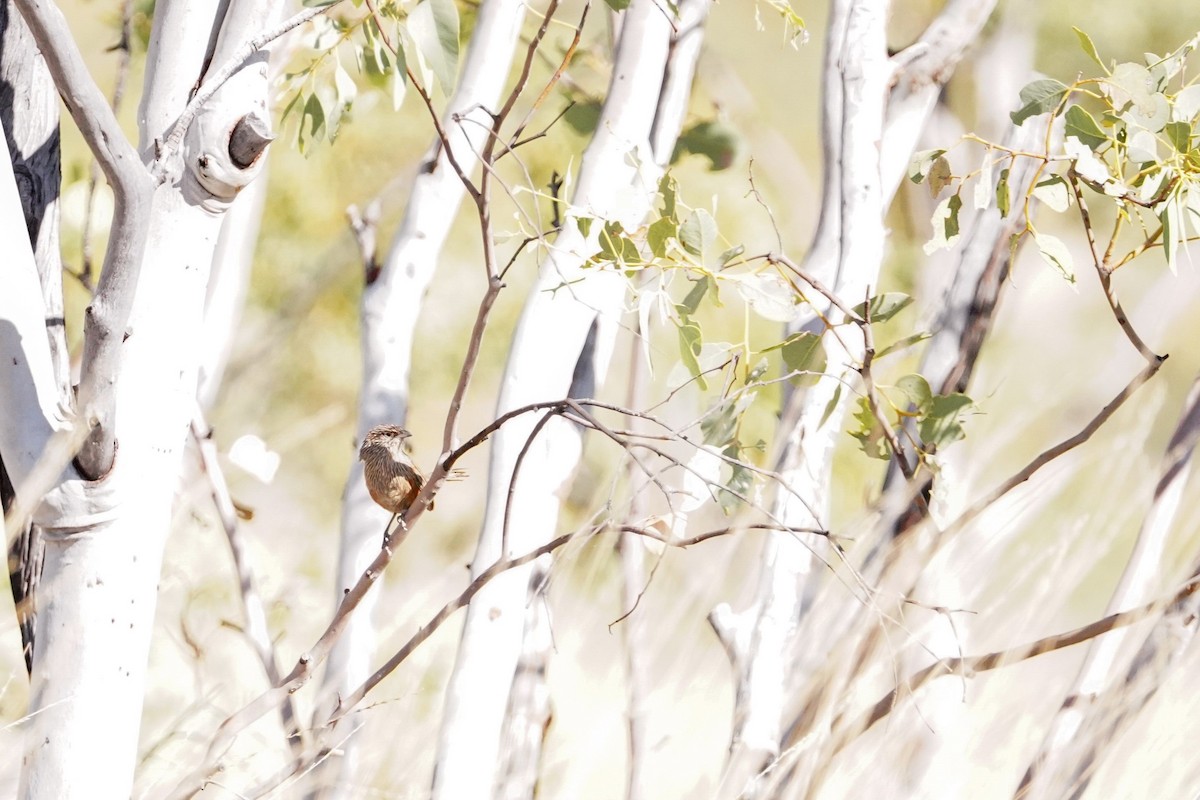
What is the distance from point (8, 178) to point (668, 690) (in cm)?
87

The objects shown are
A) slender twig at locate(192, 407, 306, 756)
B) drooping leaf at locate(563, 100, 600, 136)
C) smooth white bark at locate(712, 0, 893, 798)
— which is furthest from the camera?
drooping leaf at locate(563, 100, 600, 136)

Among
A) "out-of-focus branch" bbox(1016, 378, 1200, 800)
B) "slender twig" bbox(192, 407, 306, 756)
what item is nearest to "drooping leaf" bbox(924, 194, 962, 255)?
"out-of-focus branch" bbox(1016, 378, 1200, 800)

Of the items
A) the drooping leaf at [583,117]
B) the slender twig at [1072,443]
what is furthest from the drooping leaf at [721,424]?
the drooping leaf at [583,117]

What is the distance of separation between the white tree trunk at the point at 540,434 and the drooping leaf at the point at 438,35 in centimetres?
37

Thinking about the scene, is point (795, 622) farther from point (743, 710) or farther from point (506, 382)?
point (506, 382)

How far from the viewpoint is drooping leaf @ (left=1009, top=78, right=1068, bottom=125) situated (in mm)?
913

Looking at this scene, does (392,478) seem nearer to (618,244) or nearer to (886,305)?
(618,244)

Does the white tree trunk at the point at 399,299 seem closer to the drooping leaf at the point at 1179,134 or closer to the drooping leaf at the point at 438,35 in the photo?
the drooping leaf at the point at 438,35

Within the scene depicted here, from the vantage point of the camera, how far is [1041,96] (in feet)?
3.01

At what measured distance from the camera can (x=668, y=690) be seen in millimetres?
1288

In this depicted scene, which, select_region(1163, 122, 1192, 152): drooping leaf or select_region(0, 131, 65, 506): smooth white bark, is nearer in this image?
select_region(0, 131, 65, 506): smooth white bark

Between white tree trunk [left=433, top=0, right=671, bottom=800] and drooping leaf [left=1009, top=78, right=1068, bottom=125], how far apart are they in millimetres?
389

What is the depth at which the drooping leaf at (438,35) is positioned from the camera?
Answer: 79 cm

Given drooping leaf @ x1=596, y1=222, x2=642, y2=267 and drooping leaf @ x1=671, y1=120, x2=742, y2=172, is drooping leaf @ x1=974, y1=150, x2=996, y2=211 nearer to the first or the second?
drooping leaf @ x1=596, y1=222, x2=642, y2=267
